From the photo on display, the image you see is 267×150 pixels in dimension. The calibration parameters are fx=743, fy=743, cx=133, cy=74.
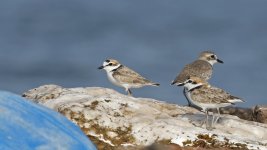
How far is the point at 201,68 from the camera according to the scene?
81.9 ft

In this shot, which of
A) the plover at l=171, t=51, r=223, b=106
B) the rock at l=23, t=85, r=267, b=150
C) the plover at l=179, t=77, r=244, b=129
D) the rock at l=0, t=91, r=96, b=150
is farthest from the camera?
the plover at l=171, t=51, r=223, b=106

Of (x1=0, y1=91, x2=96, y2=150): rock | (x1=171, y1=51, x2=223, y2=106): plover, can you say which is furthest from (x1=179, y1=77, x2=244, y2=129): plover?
(x1=0, y1=91, x2=96, y2=150): rock

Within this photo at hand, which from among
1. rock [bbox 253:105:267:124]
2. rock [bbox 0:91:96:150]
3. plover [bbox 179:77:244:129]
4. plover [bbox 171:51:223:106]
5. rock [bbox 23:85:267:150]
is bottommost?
rock [bbox 0:91:96:150]

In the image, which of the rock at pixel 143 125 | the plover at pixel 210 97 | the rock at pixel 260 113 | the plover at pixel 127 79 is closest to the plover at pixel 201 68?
the plover at pixel 127 79

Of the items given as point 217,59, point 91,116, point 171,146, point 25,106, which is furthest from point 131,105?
point 217,59

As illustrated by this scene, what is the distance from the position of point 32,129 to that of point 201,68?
47.2 feet

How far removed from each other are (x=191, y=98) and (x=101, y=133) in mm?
3033

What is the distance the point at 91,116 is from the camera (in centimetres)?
1678

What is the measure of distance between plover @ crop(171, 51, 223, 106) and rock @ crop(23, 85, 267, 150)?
166 inches

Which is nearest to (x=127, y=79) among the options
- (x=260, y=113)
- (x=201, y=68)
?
(x=201, y=68)

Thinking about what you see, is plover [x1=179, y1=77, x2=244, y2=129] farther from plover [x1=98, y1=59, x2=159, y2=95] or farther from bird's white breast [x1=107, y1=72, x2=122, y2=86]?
bird's white breast [x1=107, y1=72, x2=122, y2=86]

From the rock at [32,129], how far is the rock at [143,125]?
147 inches

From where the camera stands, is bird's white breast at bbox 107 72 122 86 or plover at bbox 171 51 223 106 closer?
bird's white breast at bbox 107 72 122 86

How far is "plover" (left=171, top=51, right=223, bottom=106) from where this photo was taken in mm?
23375
